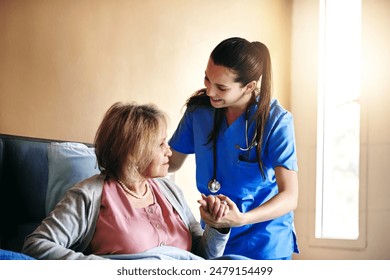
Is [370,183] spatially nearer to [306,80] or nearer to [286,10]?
[306,80]

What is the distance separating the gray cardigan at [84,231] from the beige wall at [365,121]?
0.31 meters

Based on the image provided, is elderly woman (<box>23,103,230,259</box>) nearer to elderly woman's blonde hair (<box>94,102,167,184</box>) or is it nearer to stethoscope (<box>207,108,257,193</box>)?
elderly woman's blonde hair (<box>94,102,167,184</box>)

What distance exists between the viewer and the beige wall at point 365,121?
1.51 meters

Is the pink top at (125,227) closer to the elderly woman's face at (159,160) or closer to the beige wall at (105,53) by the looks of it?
the elderly woman's face at (159,160)

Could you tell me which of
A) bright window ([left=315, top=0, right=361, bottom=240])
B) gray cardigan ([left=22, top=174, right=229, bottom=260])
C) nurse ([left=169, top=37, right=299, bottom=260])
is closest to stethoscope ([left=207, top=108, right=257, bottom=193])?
nurse ([left=169, top=37, right=299, bottom=260])

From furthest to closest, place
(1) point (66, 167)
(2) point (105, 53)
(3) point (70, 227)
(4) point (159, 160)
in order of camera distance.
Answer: (2) point (105, 53), (1) point (66, 167), (4) point (159, 160), (3) point (70, 227)

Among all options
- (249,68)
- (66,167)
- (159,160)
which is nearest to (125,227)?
(159,160)

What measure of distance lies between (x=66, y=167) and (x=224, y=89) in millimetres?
A: 401

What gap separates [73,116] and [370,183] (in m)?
0.75

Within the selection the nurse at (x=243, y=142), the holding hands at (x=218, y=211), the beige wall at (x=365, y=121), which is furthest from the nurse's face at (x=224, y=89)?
the holding hands at (x=218, y=211)

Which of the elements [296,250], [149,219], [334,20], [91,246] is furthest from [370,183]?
[91,246]

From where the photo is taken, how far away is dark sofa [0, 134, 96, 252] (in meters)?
1.38

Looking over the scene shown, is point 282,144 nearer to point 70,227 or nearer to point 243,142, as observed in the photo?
point 243,142

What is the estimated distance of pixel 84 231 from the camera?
1.16 metres
